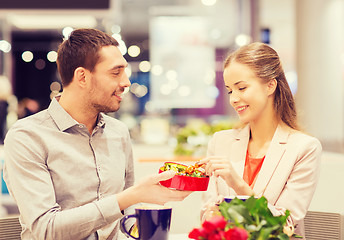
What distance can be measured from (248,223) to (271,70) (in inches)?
44.7

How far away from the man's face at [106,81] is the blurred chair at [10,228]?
1.90 ft

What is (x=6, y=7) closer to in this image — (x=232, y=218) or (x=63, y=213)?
(x=63, y=213)

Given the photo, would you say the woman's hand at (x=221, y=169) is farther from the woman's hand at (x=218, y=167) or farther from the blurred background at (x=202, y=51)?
the blurred background at (x=202, y=51)

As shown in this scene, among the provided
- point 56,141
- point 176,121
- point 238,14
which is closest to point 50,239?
point 56,141

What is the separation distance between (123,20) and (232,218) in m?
7.31

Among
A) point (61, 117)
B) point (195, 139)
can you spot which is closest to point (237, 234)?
point (61, 117)

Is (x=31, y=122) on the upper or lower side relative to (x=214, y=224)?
upper

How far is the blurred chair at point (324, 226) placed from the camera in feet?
6.56

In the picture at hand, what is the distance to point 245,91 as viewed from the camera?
2.08 m

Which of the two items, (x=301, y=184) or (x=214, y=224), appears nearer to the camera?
(x=214, y=224)

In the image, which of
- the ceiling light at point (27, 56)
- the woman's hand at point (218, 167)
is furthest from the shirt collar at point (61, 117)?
→ the ceiling light at point (27, 56)

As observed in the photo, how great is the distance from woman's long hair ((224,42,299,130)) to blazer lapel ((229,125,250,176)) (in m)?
0.19

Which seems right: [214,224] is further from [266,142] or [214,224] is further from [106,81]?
[266,142]

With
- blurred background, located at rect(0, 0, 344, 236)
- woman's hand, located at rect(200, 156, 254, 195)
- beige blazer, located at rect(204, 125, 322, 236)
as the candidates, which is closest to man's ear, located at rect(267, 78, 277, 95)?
beige blazer, located at rect(204, 125, 322, 236)
